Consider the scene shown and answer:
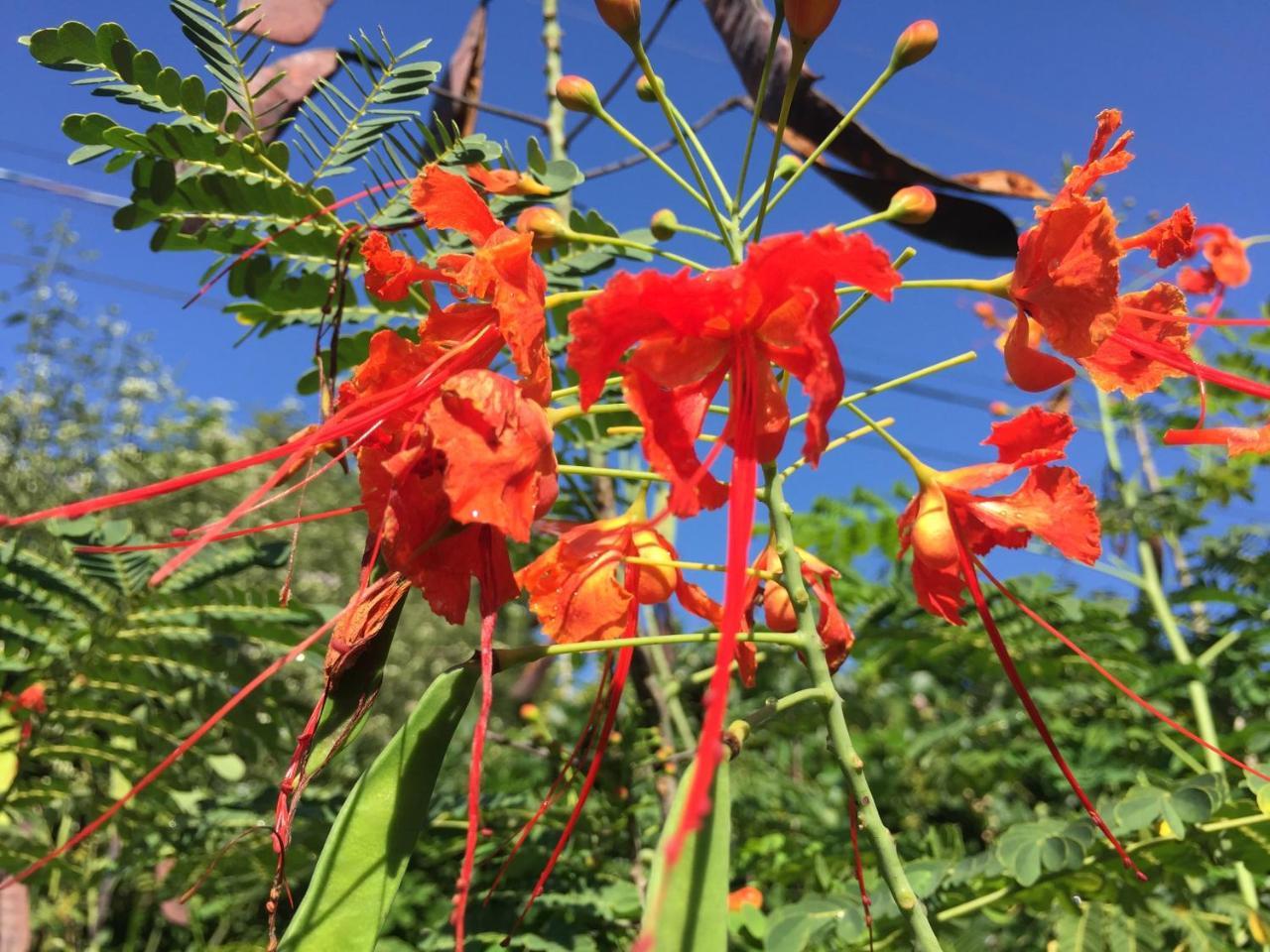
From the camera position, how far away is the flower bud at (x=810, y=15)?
0.95 m

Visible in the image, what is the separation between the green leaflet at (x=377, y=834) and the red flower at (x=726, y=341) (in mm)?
284

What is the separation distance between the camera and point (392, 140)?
1.35 m

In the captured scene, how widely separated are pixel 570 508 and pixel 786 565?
1119mm


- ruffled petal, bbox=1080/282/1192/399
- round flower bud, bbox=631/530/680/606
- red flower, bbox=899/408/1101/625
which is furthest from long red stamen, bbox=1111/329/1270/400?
round flower bud, bbox=631/530/680/606

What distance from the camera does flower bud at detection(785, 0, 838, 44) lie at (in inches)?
37.3

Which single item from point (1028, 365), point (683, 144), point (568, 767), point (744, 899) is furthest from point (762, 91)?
point (744, 899)

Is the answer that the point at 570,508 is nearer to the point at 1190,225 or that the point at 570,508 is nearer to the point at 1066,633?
the point at 1066,633

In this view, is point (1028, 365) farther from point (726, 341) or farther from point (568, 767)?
point (568, 767)

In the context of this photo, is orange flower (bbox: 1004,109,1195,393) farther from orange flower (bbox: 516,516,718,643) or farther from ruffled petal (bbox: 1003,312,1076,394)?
orange flower (bbox: 516,516,718,643)

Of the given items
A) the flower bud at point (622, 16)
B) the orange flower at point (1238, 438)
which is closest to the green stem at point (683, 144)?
the flower bud at point (622, 16)

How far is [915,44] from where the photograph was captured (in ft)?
3.84

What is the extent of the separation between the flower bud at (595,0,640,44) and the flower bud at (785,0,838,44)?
25 centimetres

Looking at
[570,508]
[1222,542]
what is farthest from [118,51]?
[1222,542]

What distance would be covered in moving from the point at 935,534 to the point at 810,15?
59 centimetres
